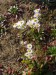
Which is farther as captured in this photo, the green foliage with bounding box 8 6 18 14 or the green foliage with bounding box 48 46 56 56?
the green foliage with bounding box 8 6 18 14

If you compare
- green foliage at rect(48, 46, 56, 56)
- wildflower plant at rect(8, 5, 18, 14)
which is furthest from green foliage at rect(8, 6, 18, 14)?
green foliage at rect(48, 46, 56, 56)

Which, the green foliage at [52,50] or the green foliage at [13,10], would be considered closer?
the green foliage at [52,50]

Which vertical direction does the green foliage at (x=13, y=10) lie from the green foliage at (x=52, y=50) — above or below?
above

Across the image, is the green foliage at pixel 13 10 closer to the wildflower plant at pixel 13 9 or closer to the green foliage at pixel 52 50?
the wildflower plant at pixel 13 9

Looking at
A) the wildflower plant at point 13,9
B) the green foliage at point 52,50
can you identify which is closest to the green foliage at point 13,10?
the wildflower plant at point 13,9

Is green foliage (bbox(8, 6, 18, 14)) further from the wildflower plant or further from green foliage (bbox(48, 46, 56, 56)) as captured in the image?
green foliage (bbox(48, 46, 56, 56))

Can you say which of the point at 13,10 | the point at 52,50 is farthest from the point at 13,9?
the point at 52,50

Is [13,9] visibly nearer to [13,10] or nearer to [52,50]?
[13,10]

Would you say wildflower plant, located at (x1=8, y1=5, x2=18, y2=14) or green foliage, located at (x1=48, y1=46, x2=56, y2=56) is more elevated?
wildflower plant, located at (x1=8, y1=5, x2=18, y2=14)

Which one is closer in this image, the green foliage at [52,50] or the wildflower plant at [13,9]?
the green foliage at [52,50]

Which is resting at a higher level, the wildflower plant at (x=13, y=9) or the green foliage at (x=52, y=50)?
the wildflower plant at (x=13, y=9)

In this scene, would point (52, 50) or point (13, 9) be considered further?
point (13, 9)
